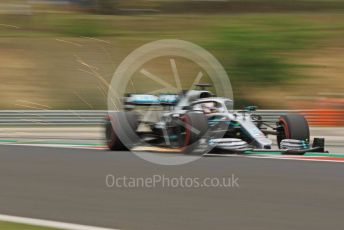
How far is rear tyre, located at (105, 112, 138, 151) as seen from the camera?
Result: 12.4 metres

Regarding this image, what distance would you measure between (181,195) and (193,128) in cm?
392

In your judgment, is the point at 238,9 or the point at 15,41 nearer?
the point at 15,41

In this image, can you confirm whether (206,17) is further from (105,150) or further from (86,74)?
(105,150)

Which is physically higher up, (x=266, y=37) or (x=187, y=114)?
(x=266, y=37)

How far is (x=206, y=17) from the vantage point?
126 ft

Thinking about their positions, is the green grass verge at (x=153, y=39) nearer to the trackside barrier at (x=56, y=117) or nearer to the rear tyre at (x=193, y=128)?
the trackside barrier at (x=56, y=117)

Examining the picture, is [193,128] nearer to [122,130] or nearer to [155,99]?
[155,99]

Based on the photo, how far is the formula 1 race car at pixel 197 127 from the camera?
1141 cm

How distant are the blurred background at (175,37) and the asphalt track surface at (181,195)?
12246 mm

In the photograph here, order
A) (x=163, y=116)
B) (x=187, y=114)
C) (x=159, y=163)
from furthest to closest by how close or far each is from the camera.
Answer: (x=163, y=116) → (x=187, y=114) → (x=159, y=163)

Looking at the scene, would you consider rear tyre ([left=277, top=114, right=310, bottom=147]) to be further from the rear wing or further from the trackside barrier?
the trackside barrier

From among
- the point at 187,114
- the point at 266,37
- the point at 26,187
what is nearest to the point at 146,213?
the point at 26,187

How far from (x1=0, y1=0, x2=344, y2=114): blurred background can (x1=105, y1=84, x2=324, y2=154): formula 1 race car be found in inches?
382

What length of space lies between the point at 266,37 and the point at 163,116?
21.1m
